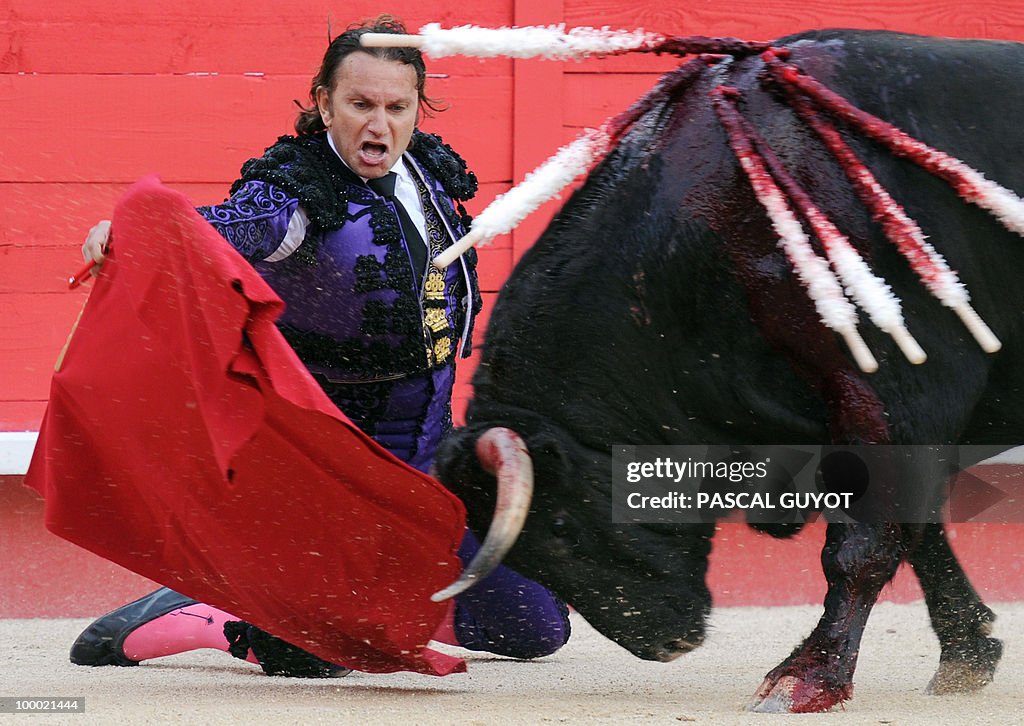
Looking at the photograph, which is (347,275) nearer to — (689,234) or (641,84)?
(689,234)

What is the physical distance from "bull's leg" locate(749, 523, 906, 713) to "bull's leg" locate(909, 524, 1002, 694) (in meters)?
0.44

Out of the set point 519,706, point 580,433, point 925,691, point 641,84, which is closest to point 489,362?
point 580,433

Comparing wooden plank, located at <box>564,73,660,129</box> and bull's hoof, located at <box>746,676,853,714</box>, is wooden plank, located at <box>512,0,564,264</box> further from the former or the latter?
bull's hoof, located at <box>746,676,853,714</box>

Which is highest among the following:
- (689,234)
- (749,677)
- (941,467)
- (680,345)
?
(689,234)

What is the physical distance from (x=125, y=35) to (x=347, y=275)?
1.74 meters

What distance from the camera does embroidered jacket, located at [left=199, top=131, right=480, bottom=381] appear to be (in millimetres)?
2908

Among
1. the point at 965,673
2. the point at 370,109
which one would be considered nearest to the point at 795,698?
the point at 965,673

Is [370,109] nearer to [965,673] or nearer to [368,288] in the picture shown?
[368,288]

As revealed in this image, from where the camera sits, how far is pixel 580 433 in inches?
109

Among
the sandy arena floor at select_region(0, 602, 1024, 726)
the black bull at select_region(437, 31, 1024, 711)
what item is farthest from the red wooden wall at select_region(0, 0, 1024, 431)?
the black bull at select_region(437, 31, 1024, 711)

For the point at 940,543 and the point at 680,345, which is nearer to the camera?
the point at 680,345

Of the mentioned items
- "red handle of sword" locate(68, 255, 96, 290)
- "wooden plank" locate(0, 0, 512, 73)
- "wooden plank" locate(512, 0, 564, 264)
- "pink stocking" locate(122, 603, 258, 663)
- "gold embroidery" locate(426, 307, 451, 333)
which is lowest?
"pink stocking" locate(122, 603, 258, 663)

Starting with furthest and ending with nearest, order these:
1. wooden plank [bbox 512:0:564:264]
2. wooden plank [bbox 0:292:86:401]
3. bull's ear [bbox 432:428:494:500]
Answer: wooden plank [bbox 512:0:564:264], wooden plank [bbox 0:292:86:401], bull's ear [bbox 432:428:494:500]

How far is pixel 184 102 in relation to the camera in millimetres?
4324
